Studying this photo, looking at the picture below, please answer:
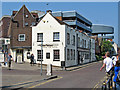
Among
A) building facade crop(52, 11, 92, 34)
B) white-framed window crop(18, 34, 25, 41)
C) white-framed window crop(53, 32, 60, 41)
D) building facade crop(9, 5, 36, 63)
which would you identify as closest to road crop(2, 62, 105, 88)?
white-framed window crop(53, 32, 60, 41)

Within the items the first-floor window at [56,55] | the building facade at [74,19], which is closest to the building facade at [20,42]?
the first-floor window at [56,55]

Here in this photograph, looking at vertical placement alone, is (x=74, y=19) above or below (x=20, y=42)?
above

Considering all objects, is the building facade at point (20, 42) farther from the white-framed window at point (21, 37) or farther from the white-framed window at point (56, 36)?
the white-framed window at point (56, 36)

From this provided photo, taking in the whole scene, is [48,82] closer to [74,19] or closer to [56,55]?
[56,55]

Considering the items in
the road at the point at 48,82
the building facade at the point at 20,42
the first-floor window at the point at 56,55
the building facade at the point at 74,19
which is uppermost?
the building facade at the point at 74,19

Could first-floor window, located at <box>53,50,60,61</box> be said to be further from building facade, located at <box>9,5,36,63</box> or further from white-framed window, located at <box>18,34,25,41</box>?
white-framed window, located at <box>18,34,25,41</box>

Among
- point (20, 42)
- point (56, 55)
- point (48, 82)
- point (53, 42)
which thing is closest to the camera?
point (48, 82)

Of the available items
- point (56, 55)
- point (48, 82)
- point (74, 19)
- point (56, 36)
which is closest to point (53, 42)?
point (56, 36)

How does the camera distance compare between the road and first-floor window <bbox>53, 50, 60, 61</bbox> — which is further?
first-floor window <bbox>53, 50, 60, 61</bbox>

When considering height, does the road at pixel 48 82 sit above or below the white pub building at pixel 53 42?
below

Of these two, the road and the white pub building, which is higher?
the white pub building

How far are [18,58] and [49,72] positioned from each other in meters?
16.5

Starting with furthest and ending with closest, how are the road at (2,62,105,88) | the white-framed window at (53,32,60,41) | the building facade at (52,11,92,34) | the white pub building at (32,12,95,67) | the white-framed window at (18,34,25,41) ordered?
the building facade at (52,11,92,34) < the white-framed window at (18,34,25,41) < the white-framed window at (53,32,60,41) < the white pub building at (32,12,95,67) < the road at (2,62,105,88)

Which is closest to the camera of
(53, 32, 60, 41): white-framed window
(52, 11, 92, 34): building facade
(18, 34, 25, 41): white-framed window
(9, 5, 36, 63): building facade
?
(53, 32, 60, 41): white-framed window
